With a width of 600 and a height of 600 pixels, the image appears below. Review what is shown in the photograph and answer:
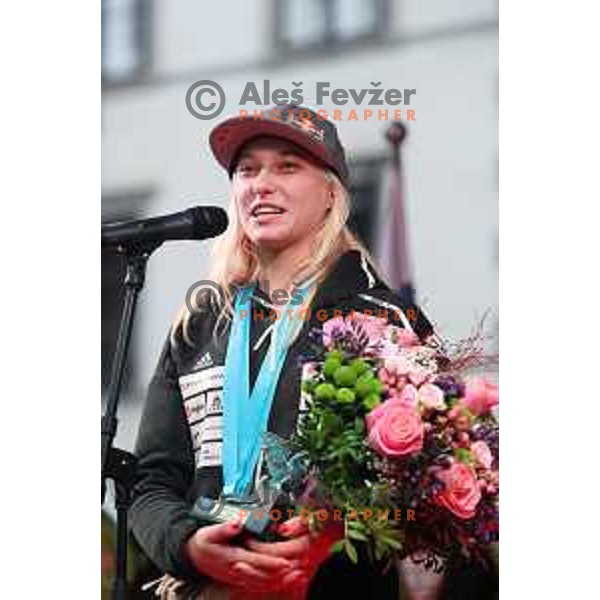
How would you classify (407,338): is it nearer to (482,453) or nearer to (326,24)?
(482,453)

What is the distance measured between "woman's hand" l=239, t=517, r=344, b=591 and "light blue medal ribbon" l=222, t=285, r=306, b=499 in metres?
0.13

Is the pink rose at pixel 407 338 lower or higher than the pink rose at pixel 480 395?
higher

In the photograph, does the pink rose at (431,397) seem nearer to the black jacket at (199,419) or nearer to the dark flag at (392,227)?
the black jacket at (199,419)

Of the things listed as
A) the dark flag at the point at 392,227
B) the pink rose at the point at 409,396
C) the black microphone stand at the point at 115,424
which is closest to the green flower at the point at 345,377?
the pink rose at the point at 409,396

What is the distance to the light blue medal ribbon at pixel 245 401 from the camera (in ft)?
13.5

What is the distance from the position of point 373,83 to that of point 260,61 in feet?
0.91

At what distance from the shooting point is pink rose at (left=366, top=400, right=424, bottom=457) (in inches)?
159

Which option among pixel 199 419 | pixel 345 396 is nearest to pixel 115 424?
pixel 199 419

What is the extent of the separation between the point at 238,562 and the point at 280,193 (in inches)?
34.6

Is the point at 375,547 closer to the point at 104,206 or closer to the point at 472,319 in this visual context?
the point at 472,319

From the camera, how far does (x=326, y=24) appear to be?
4168mm

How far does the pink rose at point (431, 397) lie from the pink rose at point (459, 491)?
0.47 ft

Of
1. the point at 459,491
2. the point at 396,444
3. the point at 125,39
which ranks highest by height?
the point at 125,39
